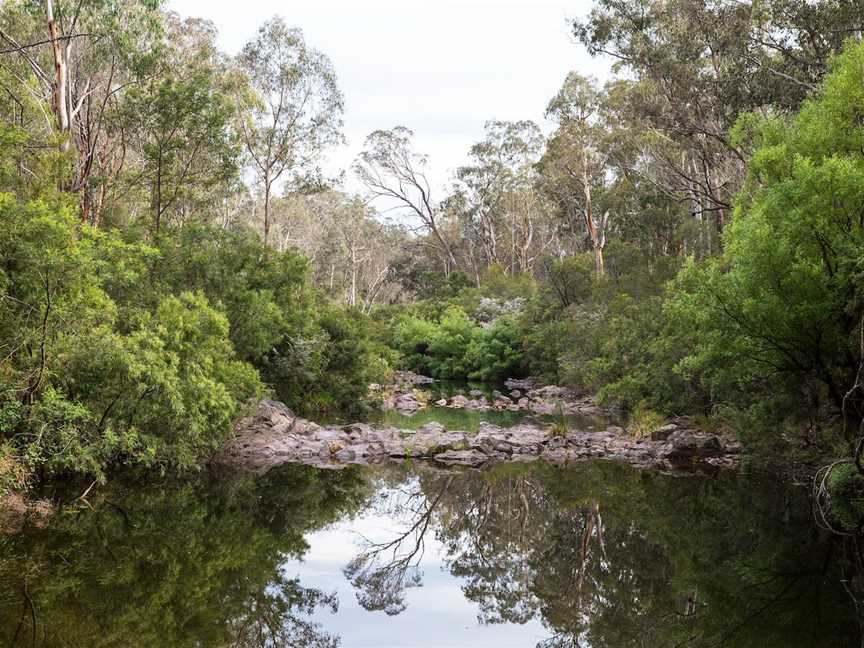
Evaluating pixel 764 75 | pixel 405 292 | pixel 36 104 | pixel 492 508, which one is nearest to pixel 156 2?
pixel 36 104

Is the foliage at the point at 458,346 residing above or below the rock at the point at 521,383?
above

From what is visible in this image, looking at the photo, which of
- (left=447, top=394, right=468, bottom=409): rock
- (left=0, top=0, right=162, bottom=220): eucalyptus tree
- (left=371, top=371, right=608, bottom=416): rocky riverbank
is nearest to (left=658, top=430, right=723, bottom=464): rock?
(left=371, top=371, right=608, bottom=416): rocky riverbank

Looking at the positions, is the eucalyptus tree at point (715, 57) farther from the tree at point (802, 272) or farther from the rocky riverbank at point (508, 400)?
the rocky riverbank at point (508, 400)

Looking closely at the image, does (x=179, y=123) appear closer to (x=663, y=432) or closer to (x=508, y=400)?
(x=508, y=400)

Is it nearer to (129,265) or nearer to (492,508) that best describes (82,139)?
(129,265)

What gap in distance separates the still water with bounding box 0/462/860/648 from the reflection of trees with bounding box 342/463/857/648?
0.03 meters

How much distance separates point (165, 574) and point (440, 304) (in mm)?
36722

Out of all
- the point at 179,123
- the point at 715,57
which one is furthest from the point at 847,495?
the point at 179,123

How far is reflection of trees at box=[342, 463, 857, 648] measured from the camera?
23.0ft

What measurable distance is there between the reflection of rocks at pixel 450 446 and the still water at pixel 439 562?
2252 mm

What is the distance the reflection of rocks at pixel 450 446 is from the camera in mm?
16766

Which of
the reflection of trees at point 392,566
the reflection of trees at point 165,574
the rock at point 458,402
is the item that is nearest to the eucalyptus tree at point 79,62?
the reflection of trees at point 165,574

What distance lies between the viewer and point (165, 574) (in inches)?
328

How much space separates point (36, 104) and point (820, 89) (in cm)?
1669
